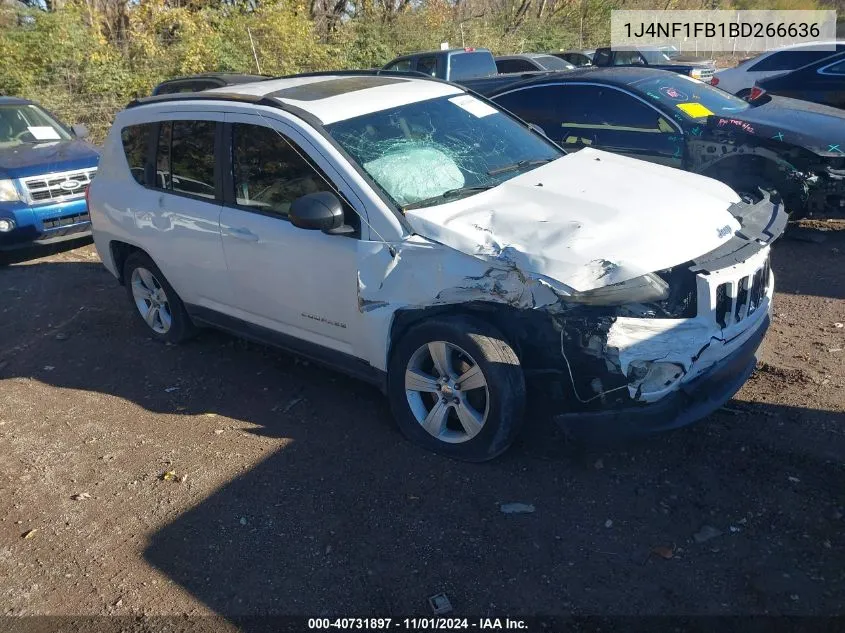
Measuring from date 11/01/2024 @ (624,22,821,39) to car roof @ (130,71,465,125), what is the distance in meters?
27.4

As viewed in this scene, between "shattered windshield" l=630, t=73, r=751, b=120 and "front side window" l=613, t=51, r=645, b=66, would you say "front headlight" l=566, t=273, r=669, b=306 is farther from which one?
"front side window" l=613, t=51, r=645, b=66

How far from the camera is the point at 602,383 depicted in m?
3.40

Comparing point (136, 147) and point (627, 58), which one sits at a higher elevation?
point (136, 147)

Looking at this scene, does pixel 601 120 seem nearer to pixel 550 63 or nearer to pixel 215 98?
pixel 215 98

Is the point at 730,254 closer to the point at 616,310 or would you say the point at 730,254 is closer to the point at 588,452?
the point at 616,310

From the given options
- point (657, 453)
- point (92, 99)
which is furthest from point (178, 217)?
point (92, 99)

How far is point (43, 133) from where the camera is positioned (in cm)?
992

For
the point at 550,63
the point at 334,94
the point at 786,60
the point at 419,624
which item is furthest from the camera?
the point at 550,63

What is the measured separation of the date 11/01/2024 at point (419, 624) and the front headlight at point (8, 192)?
735cm

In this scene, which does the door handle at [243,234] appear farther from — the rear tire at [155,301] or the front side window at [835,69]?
the front side window at [835,69]

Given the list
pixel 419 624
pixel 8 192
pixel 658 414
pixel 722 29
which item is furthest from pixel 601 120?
pixel 722 29

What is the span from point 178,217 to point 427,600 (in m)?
3.15

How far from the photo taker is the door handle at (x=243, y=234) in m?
4.45

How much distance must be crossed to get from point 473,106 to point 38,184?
6.08 m
